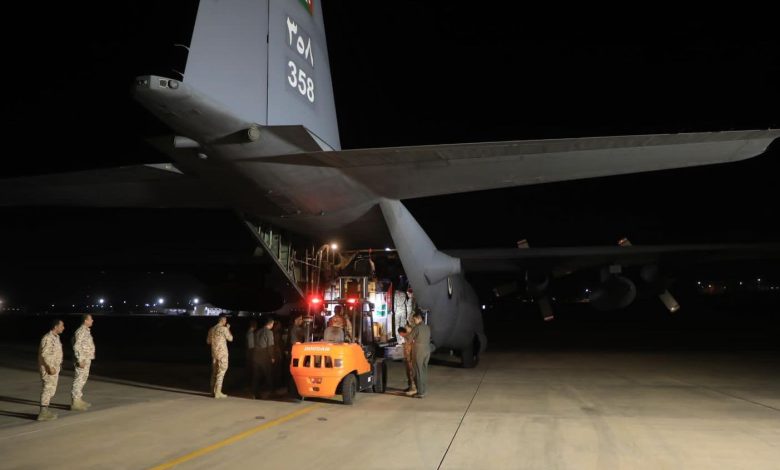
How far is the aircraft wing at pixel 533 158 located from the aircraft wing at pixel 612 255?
9250mm

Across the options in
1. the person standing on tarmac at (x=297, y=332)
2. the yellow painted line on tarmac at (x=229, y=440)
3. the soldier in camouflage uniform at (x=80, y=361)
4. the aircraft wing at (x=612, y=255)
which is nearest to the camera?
the yellow painted line on tarmac at (x=229, y=440)

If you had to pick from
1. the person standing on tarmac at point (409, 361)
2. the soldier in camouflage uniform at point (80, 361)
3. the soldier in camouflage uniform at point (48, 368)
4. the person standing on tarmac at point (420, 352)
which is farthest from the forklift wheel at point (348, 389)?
the soldier in camouflage uniform at point (48, 368)

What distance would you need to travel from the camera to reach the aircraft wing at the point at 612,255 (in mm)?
16922

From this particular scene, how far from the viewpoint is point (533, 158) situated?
258 inches

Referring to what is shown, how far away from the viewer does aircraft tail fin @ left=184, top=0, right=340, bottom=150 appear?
5.41m

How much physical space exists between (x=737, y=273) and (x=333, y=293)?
217 feet

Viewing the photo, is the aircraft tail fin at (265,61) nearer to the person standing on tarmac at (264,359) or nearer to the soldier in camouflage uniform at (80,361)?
the person standing on tarmac at (264,359)

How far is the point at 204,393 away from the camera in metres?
9.37

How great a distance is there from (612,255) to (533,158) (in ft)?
39.8

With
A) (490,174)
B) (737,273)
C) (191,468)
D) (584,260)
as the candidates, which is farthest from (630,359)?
(737,273)

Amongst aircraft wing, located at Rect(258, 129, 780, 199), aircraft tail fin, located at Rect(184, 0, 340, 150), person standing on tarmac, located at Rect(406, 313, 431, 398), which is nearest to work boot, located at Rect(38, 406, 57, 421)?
aircraft wing, located at Rect(258, 129, 780, 199)

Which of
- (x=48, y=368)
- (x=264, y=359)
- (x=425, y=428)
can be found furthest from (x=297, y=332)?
(x=48, y=368)

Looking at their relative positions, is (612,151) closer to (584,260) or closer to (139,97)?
(139,97)

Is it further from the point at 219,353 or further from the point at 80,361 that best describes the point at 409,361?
the point at 80,361
